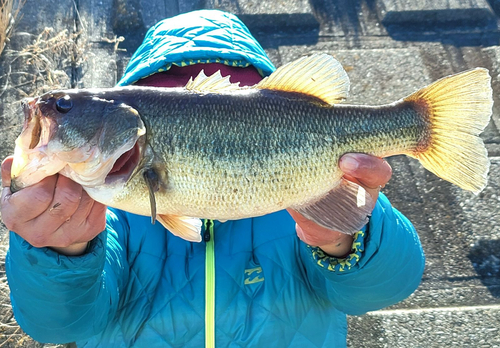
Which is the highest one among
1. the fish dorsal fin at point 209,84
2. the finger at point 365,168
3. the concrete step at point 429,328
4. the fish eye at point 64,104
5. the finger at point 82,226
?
the fish eye at point 64,104

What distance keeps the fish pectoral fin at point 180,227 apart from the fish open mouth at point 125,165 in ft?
0.61

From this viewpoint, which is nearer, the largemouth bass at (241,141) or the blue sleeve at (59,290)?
the largemouth bass at (241,141)

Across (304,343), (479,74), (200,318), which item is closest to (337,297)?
(304,343)

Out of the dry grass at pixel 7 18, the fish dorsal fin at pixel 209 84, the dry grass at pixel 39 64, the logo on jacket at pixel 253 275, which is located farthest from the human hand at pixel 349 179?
the dry grass at pixel 7 18

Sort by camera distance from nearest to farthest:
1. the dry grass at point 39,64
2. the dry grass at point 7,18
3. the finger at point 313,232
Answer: the finger at point 313,232 → the dry grass at point 39,64 → the dry grass at point 7,18

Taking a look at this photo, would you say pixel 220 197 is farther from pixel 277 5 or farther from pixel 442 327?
pixel 277 5

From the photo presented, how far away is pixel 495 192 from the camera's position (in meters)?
2.99

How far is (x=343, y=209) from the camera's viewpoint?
1.53 metres

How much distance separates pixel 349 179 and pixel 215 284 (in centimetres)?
67

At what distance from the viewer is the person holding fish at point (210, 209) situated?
4.40ft

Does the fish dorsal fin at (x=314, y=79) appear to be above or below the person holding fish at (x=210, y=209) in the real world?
above

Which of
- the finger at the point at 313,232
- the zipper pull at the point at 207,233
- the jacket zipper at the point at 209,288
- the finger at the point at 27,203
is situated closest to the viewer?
the finger at the point at 27,203

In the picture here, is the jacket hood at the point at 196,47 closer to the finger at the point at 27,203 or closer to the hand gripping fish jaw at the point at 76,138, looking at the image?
the hand gripping fish jaw at the point at 76,138

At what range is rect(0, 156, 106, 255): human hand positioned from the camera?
4.23ft
